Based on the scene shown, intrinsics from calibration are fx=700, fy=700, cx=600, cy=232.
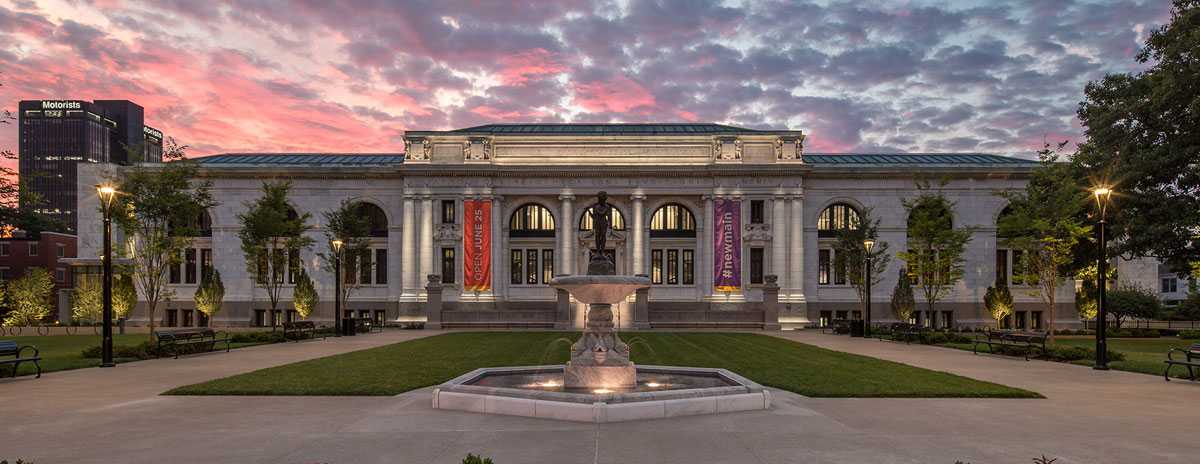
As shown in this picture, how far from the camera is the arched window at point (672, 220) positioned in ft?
185

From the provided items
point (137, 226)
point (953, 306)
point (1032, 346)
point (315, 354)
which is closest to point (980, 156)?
point (953, 306)

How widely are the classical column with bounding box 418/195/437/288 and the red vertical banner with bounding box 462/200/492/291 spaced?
282 centimetres

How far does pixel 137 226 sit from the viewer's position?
32.4 m

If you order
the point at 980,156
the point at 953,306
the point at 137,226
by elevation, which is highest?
the point at 980,156

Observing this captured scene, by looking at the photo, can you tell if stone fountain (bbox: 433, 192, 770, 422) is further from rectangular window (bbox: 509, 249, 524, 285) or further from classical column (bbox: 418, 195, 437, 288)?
rectangular window (bbox: 509, 249, 524, 285)

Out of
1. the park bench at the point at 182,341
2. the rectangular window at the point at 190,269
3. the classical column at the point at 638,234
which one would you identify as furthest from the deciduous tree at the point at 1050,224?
the rectangular window at the point at 190,269

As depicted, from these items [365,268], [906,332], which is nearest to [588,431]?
[906,332]

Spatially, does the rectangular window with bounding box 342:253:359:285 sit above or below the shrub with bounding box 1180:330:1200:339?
above

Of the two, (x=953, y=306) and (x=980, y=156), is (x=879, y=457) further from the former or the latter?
(x=980, y=156)

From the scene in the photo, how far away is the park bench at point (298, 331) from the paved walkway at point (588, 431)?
1865 centimetres

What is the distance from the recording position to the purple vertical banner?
5384 cm

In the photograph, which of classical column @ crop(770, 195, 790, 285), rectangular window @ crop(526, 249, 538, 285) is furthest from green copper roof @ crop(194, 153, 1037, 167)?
rectangular window @ crop(526, 249, 538, 285)

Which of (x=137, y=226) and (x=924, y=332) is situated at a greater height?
(x=137, y=226)

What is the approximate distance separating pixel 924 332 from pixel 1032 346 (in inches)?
419
